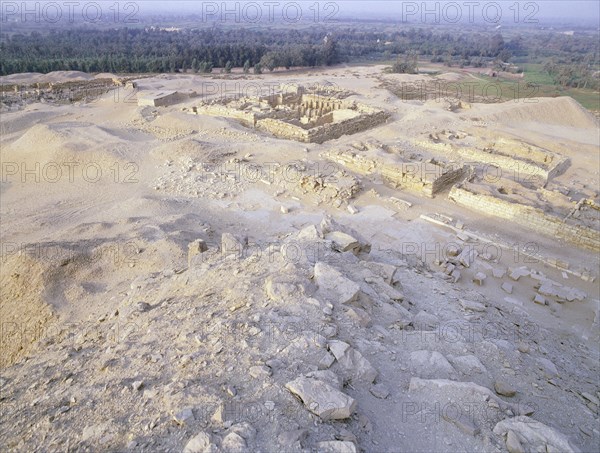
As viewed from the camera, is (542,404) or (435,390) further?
(542,404)

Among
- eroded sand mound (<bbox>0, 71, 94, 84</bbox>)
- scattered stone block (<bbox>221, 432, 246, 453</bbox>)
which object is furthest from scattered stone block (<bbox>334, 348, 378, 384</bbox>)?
eroded sand mound (<bbox>0, 71, 94, 84</bbox>)

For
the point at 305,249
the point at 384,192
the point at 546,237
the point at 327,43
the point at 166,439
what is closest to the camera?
the point at 166,439

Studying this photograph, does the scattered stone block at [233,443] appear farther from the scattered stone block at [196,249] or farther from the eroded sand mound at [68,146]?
the eroded sand mound at [68,146]

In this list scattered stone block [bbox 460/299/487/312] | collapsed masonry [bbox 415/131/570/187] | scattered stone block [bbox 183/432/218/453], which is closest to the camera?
scattered stone block [bbox 183/432/218/453]

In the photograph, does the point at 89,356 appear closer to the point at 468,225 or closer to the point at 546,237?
the point at 468,225

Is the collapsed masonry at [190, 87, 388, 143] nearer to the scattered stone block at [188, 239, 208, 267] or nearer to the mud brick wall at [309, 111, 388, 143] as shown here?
the mud brick wall at [309, 111, 388, 143]

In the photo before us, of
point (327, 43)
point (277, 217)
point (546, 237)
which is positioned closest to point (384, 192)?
point (277, 217)

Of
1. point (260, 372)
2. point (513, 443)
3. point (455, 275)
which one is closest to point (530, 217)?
point (455, 275)
